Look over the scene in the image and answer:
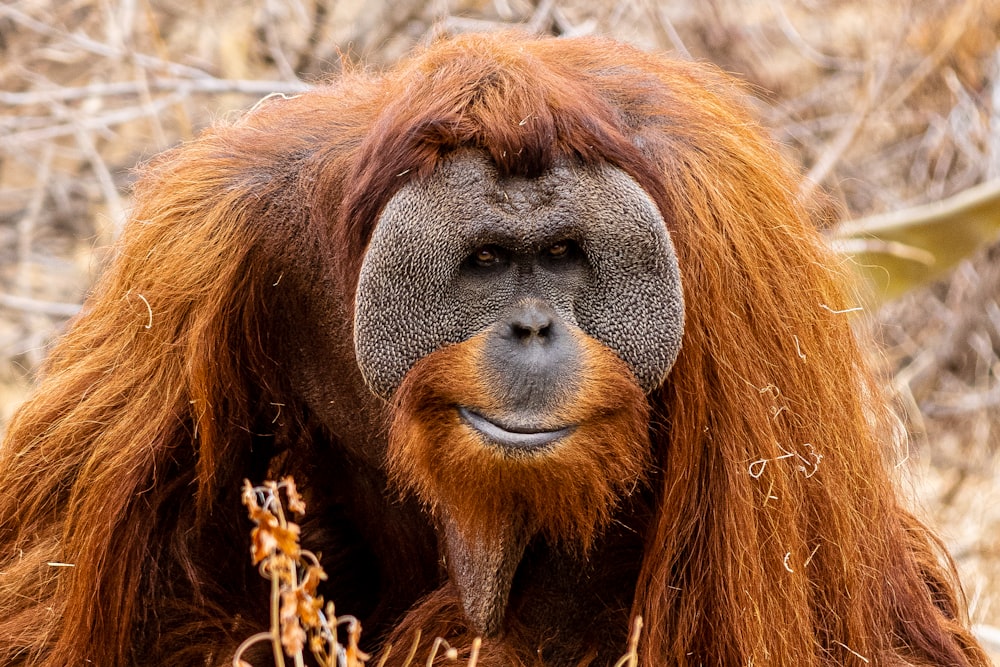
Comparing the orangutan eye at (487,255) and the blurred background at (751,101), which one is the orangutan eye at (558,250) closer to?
the orangutan eye at (487,255)

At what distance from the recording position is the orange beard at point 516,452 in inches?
76.4

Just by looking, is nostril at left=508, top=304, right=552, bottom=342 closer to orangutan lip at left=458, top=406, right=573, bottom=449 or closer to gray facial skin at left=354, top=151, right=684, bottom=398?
gray facial skin at left=354, top=151, right=684, bottom=398

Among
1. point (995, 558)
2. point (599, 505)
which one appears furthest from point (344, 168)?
point (995, 558)

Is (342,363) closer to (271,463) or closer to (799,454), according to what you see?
(271,463)

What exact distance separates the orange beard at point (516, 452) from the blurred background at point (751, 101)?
2.58 meters

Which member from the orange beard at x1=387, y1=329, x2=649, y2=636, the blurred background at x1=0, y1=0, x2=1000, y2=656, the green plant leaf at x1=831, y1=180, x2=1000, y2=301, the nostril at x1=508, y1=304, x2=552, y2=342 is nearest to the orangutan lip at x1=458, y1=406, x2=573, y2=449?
the orange beard at x1=387, y1=329, x2=649, y2=636

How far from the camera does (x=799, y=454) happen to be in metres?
2.15

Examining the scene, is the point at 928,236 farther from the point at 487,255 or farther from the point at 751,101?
the point at 487,255

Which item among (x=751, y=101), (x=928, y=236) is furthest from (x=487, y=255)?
(x=751, y=101)

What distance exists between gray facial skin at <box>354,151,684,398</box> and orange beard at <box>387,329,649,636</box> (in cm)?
5

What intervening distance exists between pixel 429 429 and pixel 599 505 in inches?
11.4

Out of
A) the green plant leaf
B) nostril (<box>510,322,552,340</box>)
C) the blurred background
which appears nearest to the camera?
nostril (<box>510,322,552,340</box>)

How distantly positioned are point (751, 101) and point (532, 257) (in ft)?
9.72

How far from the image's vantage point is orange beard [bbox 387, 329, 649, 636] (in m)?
1.94
